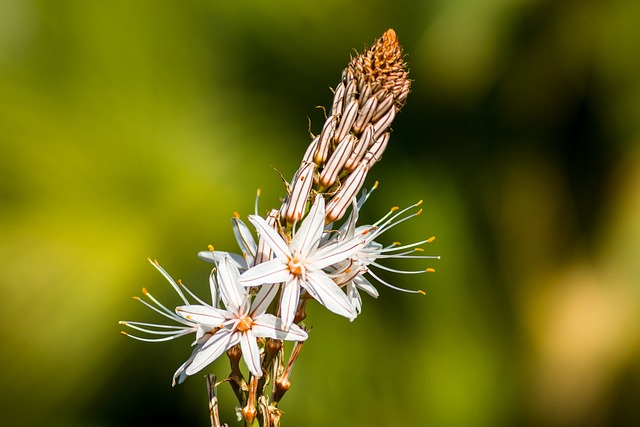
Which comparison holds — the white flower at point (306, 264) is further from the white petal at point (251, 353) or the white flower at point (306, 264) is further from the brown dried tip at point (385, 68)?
the brown dried tip at point (385, 68)

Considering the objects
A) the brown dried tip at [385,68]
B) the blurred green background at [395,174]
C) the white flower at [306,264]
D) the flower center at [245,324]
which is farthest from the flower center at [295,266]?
the blurred green background at [395,174]

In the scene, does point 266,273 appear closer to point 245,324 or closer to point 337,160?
point 245,324

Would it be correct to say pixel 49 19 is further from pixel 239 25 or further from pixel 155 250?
pixel 155 250

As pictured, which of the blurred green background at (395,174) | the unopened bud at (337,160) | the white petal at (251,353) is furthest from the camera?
the blurred green background at (395,174)

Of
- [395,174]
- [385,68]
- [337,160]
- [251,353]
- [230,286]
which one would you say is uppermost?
[395,174]

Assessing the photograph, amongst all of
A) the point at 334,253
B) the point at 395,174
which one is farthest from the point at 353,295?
the point at 395,174

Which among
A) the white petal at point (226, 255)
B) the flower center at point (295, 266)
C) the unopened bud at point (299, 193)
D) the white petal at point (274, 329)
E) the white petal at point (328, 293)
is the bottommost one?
the white petal at point (274, 329)

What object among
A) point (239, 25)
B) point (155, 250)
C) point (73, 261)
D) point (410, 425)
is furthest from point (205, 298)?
point (239, 25)
